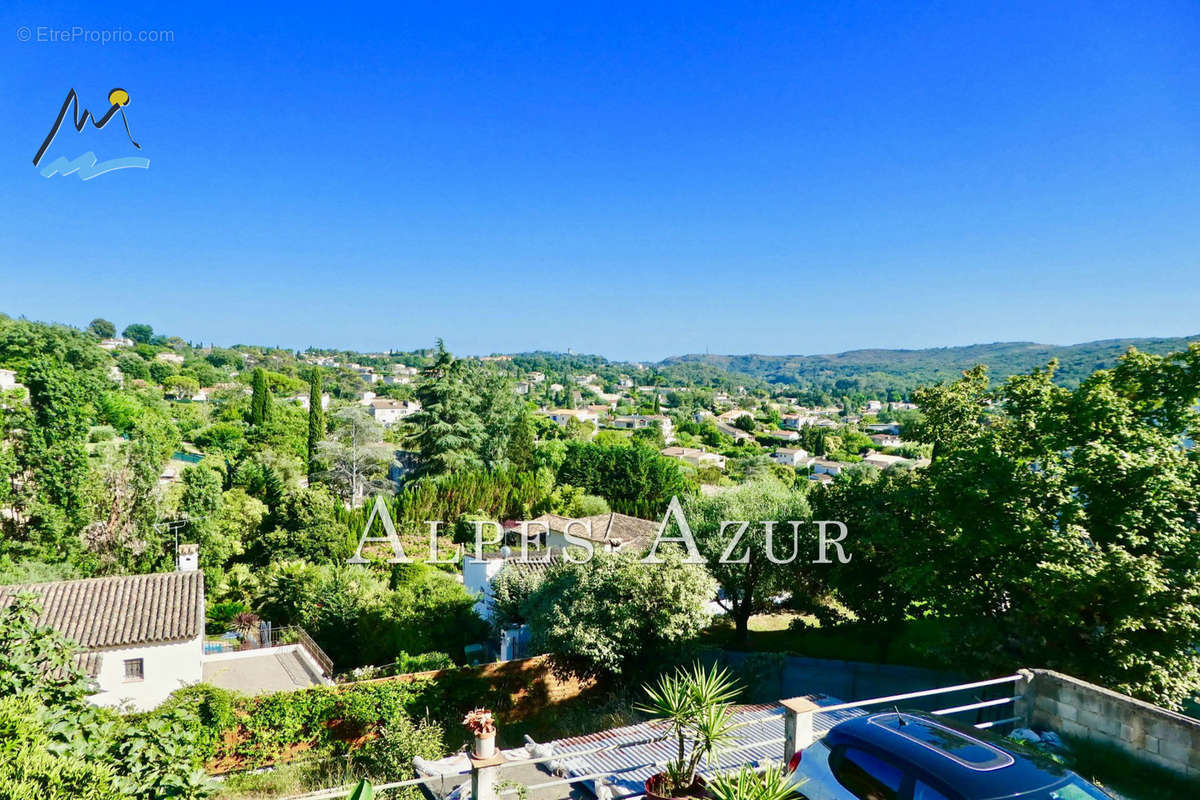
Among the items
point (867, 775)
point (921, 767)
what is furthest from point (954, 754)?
point (867, 775)

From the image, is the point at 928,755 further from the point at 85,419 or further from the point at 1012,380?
the point at 85,419

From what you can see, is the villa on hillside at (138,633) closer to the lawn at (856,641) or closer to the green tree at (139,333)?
the lawn at (856,641)

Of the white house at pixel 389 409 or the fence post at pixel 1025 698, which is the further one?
the white house at pixel 389 409

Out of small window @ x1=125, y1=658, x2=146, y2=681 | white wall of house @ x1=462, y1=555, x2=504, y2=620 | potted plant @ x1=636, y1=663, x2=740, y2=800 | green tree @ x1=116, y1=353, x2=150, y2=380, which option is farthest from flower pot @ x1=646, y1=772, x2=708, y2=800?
green tree @ x1=116, y1=353, x2=150, y2=380

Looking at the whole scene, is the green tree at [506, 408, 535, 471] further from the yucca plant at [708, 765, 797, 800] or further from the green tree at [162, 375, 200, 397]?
the green tree at [162, 375, 200, 397]

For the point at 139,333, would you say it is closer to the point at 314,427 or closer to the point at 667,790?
the point at 314,427

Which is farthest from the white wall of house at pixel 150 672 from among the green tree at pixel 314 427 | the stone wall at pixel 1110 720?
the green tree at pixel 314 427
